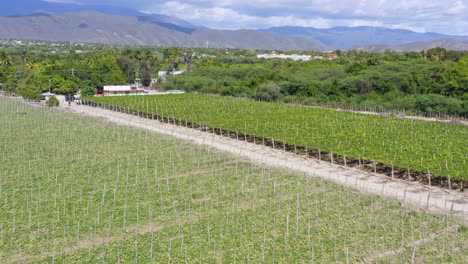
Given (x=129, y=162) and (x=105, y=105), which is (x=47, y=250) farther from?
(x=105, y=105)

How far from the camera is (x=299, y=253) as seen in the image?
40.3 ft

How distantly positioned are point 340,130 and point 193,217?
18.4 metres

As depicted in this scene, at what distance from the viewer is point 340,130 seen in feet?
101

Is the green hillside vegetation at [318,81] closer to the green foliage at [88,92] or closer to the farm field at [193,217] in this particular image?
the green foliage at [88,92]

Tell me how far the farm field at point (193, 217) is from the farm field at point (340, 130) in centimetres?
532

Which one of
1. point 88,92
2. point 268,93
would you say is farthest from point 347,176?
point 88,92

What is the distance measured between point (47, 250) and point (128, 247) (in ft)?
7.01

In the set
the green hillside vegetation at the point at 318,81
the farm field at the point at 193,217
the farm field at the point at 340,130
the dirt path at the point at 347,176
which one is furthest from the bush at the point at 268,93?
the farm field at the point at 193,217

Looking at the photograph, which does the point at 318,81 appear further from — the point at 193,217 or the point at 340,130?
Result: the point at 193,217

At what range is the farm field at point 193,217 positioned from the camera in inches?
482

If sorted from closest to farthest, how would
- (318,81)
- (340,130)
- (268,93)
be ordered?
(340,130) < (268,93) < (318,81)

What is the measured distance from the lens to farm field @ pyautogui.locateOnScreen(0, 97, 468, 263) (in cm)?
1225

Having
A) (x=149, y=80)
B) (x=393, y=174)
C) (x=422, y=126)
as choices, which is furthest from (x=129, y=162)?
(x=149, y=80)

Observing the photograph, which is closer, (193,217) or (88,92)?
(193,217)
